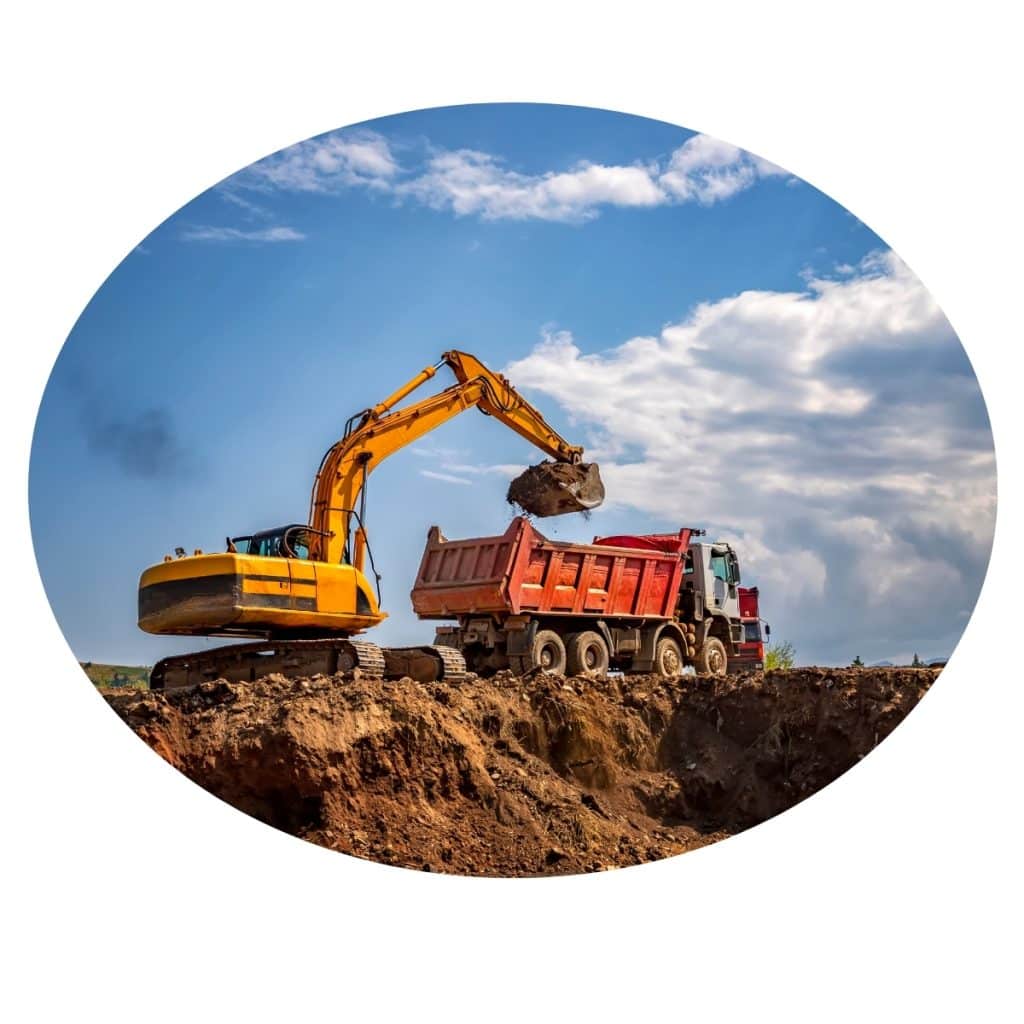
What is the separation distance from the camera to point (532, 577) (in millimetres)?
15031

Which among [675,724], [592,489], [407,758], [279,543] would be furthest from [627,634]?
[407,758]

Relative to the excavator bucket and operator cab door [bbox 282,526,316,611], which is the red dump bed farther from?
operator cab door [bbox 282,526,316,611]

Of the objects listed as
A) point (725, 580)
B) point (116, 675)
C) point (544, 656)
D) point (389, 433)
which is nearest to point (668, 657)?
point (725, 580)

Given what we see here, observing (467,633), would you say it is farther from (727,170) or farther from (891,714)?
(727,170)

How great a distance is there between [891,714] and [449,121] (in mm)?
6614

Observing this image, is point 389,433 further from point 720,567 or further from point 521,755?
point 720,567

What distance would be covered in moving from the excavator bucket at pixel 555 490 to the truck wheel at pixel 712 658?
4298 mm

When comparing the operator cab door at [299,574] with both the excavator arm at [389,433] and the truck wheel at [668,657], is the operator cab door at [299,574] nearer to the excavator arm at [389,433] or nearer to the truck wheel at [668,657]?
the excavator arm at [389,433]

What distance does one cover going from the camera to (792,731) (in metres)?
10.8

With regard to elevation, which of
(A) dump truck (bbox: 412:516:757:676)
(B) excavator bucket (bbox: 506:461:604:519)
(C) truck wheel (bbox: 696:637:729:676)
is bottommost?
(C) truck wheel (bbox: 696:637:729:676)

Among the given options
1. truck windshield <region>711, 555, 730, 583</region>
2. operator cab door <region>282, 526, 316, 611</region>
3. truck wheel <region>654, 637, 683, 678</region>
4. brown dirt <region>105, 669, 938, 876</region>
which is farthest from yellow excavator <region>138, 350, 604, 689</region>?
truck windshield <region>711, 555, 730, 583</region>

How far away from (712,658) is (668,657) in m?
1.45

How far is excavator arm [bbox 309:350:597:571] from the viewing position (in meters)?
12.6

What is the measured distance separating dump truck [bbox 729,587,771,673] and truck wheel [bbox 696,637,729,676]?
1.48 feet
